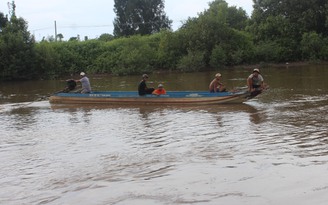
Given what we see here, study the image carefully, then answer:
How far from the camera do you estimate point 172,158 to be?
8469 millimetres

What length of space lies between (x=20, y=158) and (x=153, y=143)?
3.05m

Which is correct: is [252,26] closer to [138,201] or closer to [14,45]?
[14,45]

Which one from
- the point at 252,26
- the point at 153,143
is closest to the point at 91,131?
the point at 153,143

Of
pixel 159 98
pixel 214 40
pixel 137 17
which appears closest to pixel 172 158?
pixel 159 98

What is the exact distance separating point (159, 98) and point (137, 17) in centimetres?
4655

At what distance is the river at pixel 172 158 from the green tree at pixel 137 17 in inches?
1897

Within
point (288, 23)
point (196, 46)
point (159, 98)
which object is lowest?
point (159, 98)

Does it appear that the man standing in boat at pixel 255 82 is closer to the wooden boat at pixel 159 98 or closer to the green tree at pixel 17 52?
the wooden boat at pixel 159 98

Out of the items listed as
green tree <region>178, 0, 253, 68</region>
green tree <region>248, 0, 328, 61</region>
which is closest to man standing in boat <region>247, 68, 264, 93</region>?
green tree <region>178, 0, 253, 68</region>

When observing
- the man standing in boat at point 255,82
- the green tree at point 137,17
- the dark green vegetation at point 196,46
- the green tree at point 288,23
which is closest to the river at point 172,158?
the man standing in boat at point 255,82

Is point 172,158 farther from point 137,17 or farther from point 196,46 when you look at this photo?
Answer: point 137,17

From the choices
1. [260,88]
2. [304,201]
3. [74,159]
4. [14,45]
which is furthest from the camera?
[14,45]

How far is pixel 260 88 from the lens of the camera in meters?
15.8

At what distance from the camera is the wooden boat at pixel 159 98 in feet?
52.1
